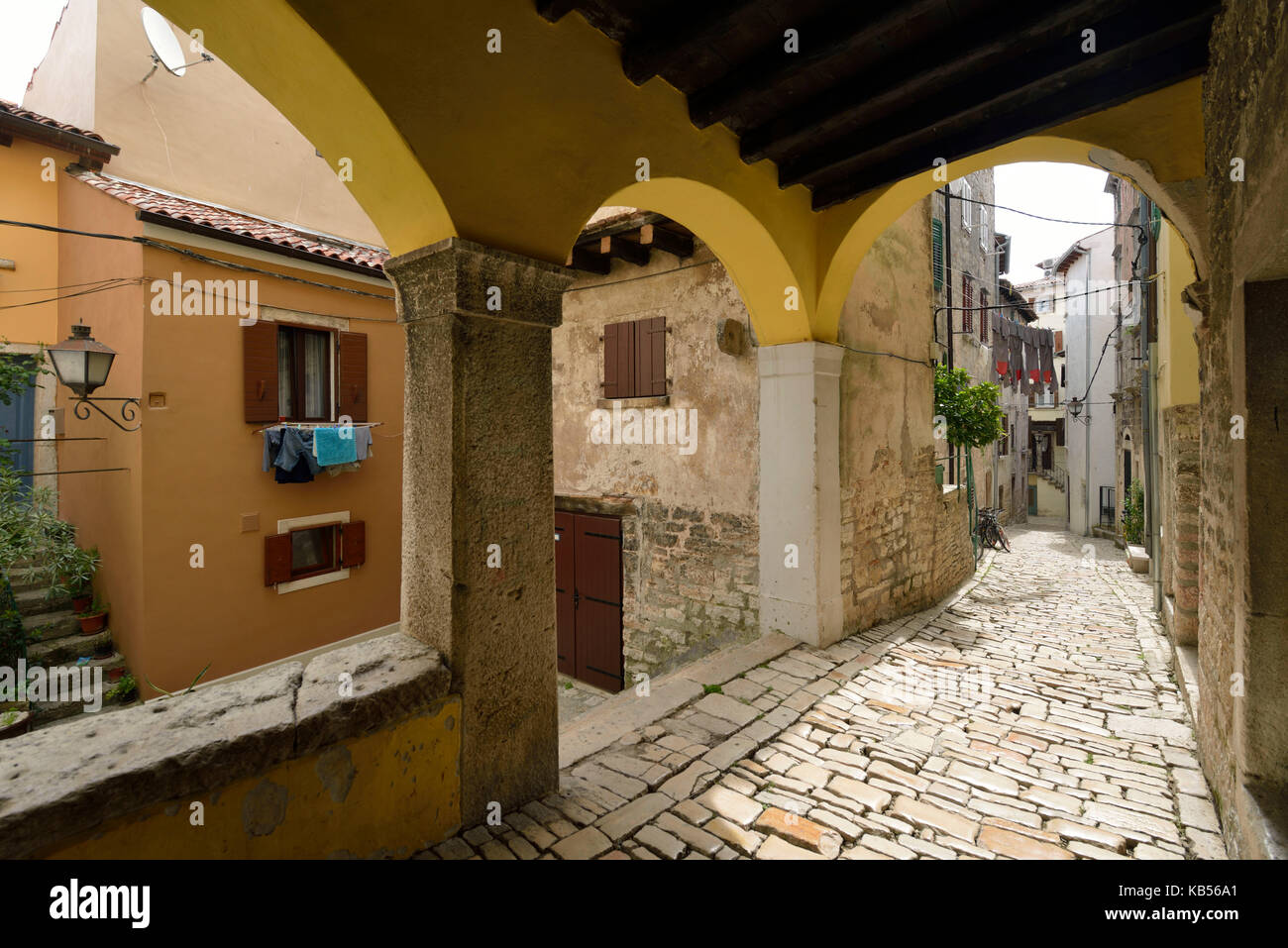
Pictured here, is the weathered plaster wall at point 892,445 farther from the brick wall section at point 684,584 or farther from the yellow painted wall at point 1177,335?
the yellow painted wall at point 1177,335

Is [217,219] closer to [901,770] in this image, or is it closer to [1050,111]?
[1050,111]

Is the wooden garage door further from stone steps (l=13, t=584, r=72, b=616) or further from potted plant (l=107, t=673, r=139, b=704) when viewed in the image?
stone steps (l=13, t=584, r=72, b=616)

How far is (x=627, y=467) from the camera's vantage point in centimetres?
636

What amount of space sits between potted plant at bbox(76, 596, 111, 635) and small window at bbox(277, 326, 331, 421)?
9.69ft

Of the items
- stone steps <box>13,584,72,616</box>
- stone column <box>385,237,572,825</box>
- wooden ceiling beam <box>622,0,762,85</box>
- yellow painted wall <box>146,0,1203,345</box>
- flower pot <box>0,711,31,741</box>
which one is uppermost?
wooden ceiling beam <box>622,0,762,85</box>

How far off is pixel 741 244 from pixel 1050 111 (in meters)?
1.89

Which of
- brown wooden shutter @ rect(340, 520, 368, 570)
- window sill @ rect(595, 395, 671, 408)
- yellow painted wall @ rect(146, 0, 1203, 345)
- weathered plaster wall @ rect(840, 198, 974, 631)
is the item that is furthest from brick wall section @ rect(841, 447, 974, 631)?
brown wooden shutter @ rect(340, 520, 368, 570)

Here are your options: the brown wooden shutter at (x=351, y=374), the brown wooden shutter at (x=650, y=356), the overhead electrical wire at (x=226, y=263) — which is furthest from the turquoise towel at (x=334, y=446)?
the brown wooden shutter at (x=650, y=356)

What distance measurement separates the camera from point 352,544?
27.2 feet

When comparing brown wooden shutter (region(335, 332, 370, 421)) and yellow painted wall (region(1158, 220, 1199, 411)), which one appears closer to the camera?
yellow painted wall (region(1158, 220, 1199, 411))

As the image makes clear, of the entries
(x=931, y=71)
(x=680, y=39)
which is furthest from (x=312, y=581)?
(x=931, y=71)

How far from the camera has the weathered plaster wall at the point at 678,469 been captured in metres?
5.47

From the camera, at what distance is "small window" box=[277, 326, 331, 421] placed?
7672 mm
